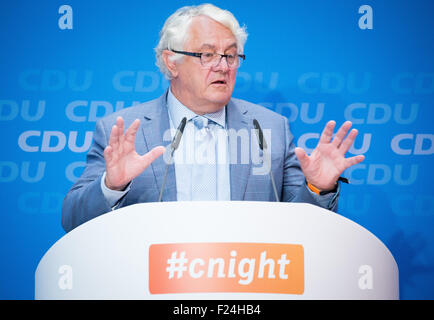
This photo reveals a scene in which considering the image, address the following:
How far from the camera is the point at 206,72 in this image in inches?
88.4

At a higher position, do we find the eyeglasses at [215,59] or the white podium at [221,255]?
the eyeglasses at [215,59]

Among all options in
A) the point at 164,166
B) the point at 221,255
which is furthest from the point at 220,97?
the point at 221,255

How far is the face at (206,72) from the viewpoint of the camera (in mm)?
2219

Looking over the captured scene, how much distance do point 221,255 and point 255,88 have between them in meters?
1.81

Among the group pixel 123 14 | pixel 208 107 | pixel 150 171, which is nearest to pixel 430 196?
pixel 208 107

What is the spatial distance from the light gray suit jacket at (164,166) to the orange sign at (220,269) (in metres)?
0.65

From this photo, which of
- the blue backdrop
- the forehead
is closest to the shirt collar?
the forehead

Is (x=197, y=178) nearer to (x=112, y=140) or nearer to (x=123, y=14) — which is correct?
(x=112, y=140)

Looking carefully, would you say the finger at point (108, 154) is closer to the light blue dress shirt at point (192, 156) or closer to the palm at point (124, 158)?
the palm at point (124, 158)

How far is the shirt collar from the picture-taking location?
2299 mm

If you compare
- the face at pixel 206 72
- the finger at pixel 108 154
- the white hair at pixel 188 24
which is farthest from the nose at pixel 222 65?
the finger at pixel 108 154

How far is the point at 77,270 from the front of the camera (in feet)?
4.13

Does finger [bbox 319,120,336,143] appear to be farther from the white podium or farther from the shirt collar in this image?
the shirt collar

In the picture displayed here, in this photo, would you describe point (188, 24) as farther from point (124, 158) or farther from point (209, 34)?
point (124, 158)
